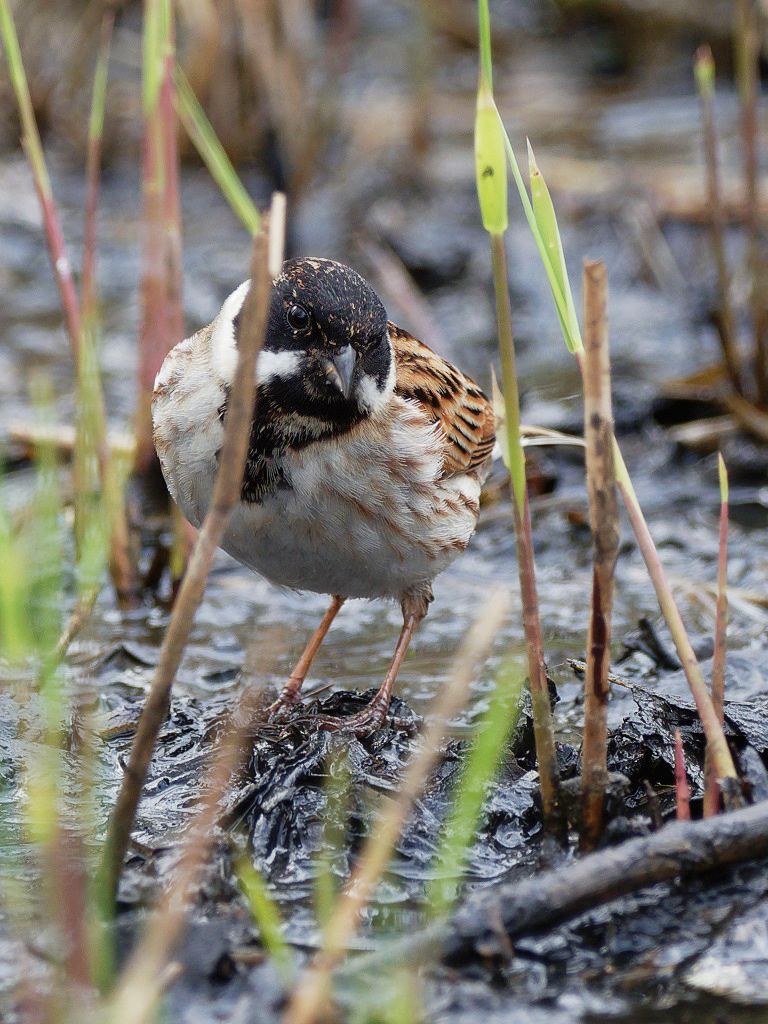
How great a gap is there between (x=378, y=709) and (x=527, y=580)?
1.52 meters

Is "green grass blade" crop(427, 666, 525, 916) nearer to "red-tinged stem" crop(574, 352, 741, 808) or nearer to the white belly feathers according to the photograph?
"red-tinged stem" crop(574, 352, 741, 808)

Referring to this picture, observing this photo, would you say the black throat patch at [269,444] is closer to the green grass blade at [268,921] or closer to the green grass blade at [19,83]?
the green grass blade at [268,921]

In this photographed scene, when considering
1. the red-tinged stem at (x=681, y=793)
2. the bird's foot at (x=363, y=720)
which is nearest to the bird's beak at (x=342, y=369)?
the bird's foot at (x=363, y=720)

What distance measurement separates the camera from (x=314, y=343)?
413 cm

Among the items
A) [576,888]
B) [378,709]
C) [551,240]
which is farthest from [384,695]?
[551,240]

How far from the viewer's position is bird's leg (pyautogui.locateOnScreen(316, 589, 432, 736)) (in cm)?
446

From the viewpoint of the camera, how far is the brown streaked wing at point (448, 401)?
4.78 meters

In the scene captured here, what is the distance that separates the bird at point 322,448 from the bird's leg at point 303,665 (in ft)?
0.98

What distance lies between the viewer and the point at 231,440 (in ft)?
8.93

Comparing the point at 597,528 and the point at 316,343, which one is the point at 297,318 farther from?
the point at 597,528

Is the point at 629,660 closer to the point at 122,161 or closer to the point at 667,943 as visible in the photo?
the point at 667,943

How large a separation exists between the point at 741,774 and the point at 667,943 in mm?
563

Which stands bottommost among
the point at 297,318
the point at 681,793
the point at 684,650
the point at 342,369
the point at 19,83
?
the point at 681,793

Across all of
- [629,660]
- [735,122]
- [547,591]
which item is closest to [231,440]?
[629,660]
